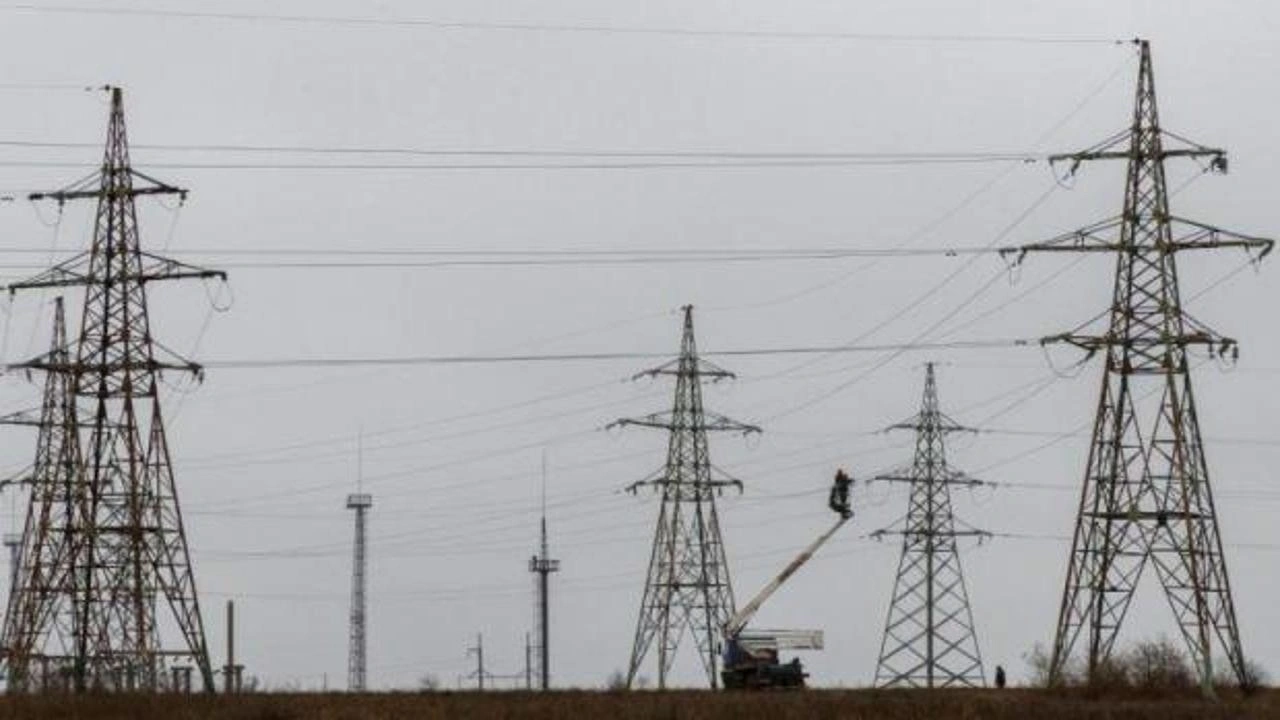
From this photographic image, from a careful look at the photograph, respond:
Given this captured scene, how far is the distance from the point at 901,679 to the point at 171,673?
97.6 feet

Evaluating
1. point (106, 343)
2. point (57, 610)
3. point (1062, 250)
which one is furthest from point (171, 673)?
point (1062, 250)

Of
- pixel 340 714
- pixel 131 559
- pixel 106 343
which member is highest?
pixel 106 343

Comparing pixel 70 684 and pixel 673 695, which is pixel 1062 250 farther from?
pixel 70 684

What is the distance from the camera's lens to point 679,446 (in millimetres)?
104312

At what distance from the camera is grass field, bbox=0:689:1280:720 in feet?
205

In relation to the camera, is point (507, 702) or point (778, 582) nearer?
point (507, 702)

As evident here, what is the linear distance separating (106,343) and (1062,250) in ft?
80.8

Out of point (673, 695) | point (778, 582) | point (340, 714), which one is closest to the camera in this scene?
point (340, 714)

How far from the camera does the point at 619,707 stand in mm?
63781

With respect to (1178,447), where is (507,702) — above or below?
below

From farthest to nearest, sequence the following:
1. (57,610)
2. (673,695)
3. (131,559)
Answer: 1. (57,610)
2. (131,559)
3. (673,695)

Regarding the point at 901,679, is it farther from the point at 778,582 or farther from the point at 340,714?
the point at 340,714

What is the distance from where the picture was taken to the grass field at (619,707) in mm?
62531

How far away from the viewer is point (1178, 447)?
77625 millimetres
